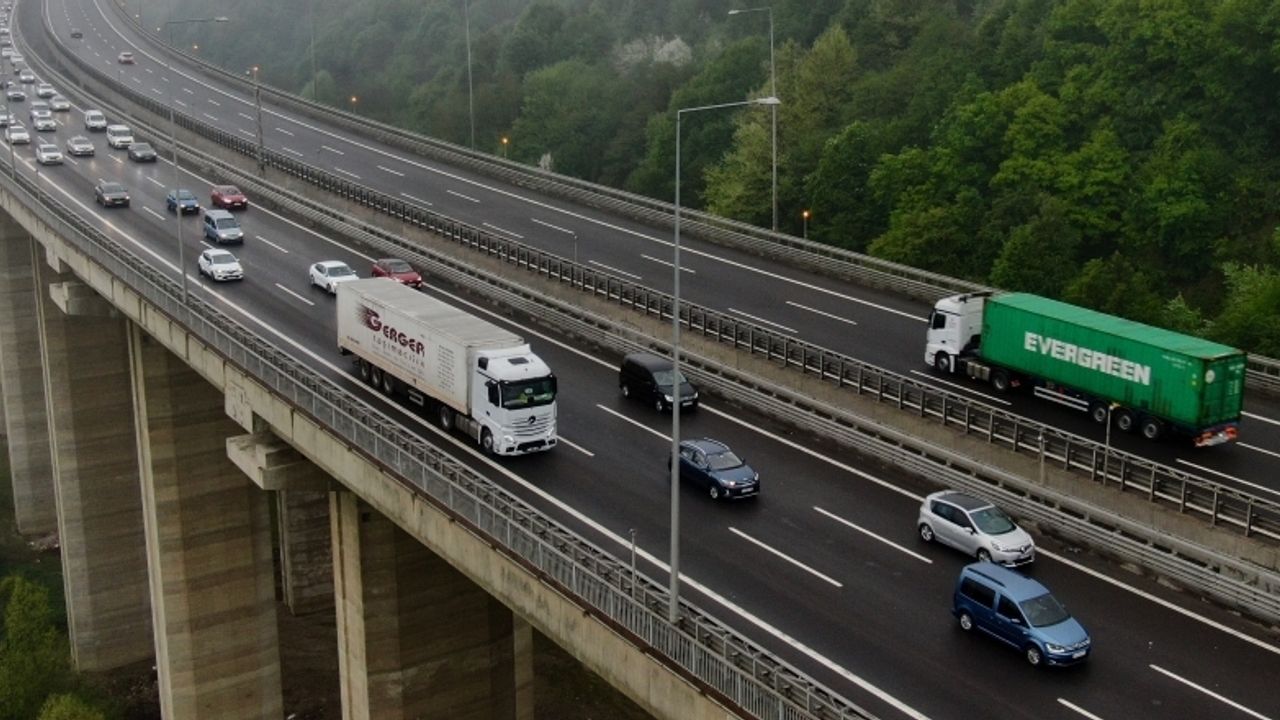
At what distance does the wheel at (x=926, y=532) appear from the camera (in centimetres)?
3362

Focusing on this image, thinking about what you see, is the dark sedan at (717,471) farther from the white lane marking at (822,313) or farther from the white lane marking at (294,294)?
the white lane marking at (294,294)

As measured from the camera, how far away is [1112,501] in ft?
118

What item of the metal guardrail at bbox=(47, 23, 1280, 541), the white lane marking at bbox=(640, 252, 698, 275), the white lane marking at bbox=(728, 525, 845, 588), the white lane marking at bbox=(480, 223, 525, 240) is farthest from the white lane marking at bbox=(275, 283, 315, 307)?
the white lane marking at bbox=(728, 525, 845, 588)

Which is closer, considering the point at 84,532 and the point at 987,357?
the point at 987,357

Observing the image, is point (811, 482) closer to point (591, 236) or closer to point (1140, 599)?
point (1140, 599)

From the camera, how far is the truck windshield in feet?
128

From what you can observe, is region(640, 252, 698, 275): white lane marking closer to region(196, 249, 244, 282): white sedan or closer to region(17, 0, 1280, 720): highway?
region(17, 0, 1280, 720): highway

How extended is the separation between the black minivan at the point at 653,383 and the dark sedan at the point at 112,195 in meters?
42.0

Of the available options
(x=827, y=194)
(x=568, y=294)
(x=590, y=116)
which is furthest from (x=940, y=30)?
(x=568, y=294)

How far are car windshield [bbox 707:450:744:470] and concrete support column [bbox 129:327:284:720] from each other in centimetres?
3185

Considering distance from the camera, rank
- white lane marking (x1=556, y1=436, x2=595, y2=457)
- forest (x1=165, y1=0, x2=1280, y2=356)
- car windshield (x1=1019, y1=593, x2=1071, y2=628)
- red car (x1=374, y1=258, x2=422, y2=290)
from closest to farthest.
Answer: car windshield (x1=1019, y1=593, x2=1071, y2=628), white lane marking (x1=556, y1=436, x2=595, y2=457), red car (x1=374, y1=258, x2=422, y2=290), forest (x1=165, y1=0, x2=1280, y2=356)

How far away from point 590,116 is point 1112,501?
91915 millimetres

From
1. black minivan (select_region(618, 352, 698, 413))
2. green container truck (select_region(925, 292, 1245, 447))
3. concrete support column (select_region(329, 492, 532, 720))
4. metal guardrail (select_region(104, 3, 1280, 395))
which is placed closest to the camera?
green container truck (select_region(925, 292, 1245, 447))

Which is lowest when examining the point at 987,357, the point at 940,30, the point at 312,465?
the point at 312,465
